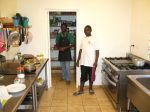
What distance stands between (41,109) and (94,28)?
6.66 ft

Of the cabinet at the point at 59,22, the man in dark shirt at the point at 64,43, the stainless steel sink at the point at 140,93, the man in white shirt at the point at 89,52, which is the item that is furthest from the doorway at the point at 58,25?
the stainless steel sink at the point at 140,93

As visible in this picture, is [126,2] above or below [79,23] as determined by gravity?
above

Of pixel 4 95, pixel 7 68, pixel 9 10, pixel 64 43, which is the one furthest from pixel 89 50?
pixel 4 95

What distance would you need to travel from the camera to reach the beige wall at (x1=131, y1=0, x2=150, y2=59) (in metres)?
3.30

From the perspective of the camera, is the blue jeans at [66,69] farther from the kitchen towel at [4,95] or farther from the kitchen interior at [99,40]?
the kitchen towel at [4,95]

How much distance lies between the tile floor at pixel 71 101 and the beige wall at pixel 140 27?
1165mm

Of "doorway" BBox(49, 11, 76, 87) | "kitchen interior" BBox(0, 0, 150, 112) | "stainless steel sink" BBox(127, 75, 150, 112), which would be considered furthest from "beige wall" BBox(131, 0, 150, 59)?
"doorway" BBox(49, 11, 76, 87)

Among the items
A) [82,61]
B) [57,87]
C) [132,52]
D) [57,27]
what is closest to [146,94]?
[82,61]

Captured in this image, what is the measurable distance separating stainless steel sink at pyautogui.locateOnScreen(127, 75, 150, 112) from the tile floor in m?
1.02

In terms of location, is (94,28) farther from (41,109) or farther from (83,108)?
(41,109)

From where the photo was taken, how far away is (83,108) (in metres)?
3.29

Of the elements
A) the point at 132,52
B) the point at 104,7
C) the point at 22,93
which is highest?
the point at 104,7

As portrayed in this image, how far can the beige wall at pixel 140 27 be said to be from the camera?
3.30m

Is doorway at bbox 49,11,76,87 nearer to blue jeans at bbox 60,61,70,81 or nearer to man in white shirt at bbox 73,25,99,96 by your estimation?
blue jeans at bbox 60,61,70,81
